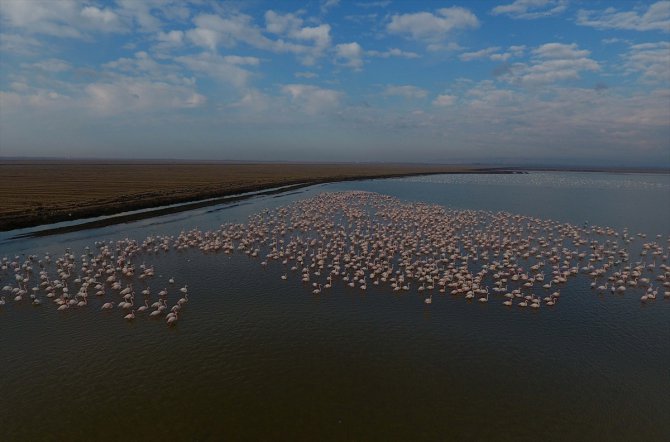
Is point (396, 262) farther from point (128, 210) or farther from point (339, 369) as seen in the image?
point (128, 210)

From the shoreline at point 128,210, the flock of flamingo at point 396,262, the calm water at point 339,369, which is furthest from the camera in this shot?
the shoreline at point 128,210

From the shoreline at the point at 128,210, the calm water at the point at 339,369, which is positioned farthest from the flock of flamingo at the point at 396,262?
the shoreline at the point at 128,210

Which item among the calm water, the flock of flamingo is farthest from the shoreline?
the calm water

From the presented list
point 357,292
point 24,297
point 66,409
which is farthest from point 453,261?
point 24,297

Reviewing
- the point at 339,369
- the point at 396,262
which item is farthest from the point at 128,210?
the point at 339,369

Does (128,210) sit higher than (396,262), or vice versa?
(128,210)

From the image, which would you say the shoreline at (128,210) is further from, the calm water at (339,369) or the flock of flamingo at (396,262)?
the calm water at (339,369)
